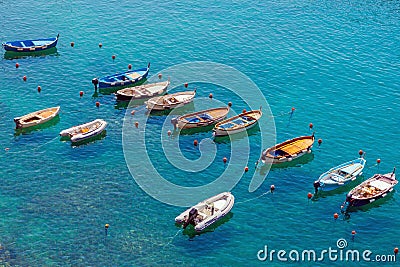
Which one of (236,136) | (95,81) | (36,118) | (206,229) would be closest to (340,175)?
(236,136)

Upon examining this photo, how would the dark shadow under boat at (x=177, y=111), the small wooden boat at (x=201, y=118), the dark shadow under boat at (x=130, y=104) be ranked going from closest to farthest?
the small wooden boat at (x=201, y=118) < the dark shadow under boat at (x=177, y=111) < the dark shadow under boat at (x=130, y=104)

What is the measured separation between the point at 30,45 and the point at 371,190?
3340 inches

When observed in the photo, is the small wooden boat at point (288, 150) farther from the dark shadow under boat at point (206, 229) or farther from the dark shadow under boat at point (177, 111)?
the dark shadow under boat at point (177, 111)

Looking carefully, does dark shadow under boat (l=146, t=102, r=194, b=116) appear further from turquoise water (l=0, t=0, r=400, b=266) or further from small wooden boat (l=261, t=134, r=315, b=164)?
small wooden boat (l=261, t=134, r=315, b=164)

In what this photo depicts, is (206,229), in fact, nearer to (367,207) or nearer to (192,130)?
(367,207)

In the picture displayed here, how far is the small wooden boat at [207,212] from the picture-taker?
90125mm

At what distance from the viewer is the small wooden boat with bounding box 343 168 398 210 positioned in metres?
96.0

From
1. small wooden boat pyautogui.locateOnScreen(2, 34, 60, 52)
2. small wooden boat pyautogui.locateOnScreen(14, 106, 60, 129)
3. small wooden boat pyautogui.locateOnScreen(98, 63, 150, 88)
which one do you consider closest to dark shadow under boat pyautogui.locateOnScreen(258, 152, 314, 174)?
small wooden boat pyautogui.locateOnScreen(98, 63, 150, 88)

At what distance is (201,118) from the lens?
116 metres

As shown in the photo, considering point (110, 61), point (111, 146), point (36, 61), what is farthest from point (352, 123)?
point (36, 61)

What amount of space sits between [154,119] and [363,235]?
46.7 meters

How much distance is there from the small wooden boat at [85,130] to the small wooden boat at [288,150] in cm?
3058

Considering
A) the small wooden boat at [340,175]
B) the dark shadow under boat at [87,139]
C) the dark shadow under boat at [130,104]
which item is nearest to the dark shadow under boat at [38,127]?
the dark shadow under boat at [87,139]

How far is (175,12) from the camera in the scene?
162 meters
